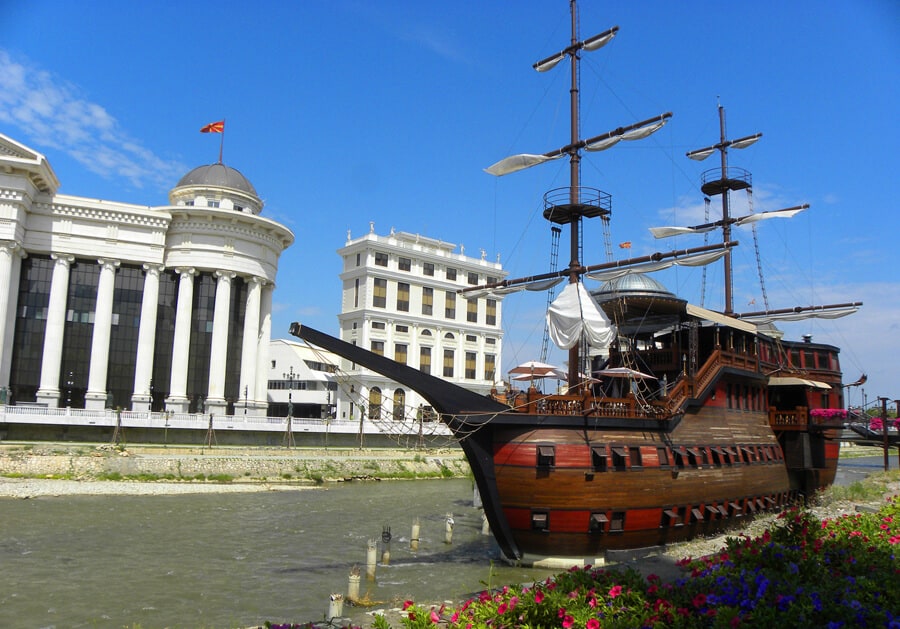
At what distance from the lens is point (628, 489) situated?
1892 centimetres

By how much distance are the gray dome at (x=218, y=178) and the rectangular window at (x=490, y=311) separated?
90.4ft

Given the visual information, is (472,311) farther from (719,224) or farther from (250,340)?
(719,224)

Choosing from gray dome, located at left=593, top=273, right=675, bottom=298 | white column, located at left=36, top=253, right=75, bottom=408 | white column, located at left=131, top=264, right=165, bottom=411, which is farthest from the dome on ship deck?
white column, located at left=36, top=253, right=75, bottom=408

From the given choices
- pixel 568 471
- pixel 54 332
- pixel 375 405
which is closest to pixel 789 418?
pixel 568 471

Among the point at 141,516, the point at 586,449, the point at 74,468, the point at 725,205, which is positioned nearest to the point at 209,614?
the point at 586,449

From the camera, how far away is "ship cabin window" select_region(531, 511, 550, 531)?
A: 17953 millimetres

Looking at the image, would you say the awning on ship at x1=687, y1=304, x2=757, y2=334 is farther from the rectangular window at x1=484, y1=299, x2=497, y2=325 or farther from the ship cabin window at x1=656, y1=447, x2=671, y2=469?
the rectangular window at x1=484, y1=299, x2=497, y2=325

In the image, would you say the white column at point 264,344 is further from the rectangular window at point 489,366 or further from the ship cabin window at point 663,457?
the ship cabin window at point 663,457

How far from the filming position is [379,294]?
66.0m

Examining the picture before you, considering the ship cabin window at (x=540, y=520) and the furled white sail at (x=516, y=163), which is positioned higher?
the furled white sail at (x=516, y=163)

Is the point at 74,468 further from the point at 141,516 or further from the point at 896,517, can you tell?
the point at 896,517

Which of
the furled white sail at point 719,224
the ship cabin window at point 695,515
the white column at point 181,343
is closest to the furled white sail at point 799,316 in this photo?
the furled white sail at point 719,224

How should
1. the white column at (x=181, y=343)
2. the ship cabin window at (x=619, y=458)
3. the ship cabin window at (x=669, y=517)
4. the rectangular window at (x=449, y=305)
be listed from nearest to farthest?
1. the ship cabin window at (x=619, y=458)
2. the ship cabin window at (x=669, y=517)
3. the white column at (x=181, y=343)
4. the rectangular window at (x=449, y=305)

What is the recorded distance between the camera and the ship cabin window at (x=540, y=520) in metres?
18.0
